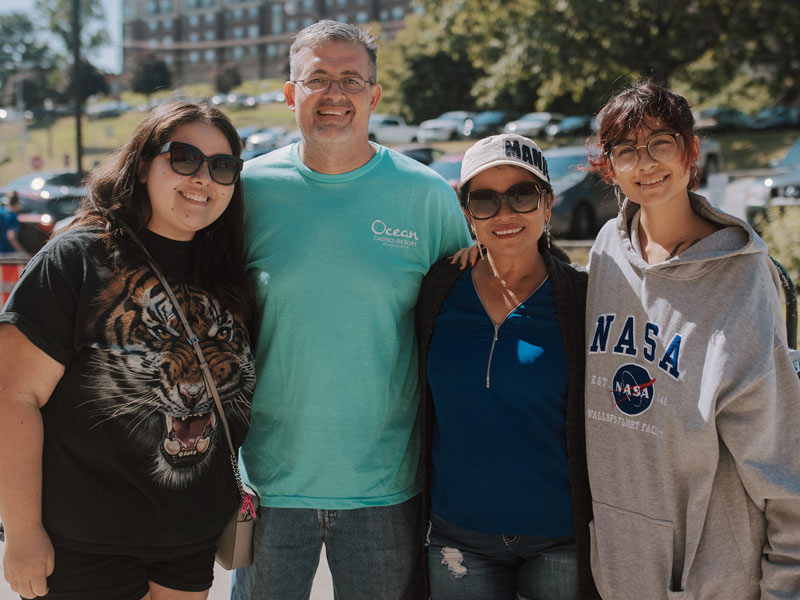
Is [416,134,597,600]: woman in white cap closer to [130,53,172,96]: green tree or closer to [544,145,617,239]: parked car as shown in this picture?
[544,145,617,239]: parked car

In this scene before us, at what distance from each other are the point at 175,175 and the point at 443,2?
24.2 metres

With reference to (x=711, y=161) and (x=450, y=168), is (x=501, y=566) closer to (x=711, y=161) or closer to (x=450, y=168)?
(x=450, y=168)

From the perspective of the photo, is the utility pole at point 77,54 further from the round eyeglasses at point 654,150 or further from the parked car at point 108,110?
the parked car at point 108,110

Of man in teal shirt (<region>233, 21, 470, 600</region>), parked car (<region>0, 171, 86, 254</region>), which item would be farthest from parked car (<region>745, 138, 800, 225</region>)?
man in teal shirt (<region>233, 21, 470, 600</region>)

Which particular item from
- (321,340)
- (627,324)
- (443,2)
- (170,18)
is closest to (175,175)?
(321,340)

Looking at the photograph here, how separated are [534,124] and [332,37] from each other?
36978 millimetres

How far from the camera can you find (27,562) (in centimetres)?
216

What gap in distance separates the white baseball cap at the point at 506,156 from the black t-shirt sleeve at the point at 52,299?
1.35 meters

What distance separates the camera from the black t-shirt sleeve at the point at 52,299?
212cm

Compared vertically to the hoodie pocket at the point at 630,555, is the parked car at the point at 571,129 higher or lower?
higher

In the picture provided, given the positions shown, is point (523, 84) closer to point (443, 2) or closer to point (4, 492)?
point (443, 2)

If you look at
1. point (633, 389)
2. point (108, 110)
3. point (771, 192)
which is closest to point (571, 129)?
point (771, 192)

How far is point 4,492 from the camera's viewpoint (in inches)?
85.1

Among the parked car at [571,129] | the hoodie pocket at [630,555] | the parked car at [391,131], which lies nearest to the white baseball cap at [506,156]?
the hoodie pocket at [630,555]
